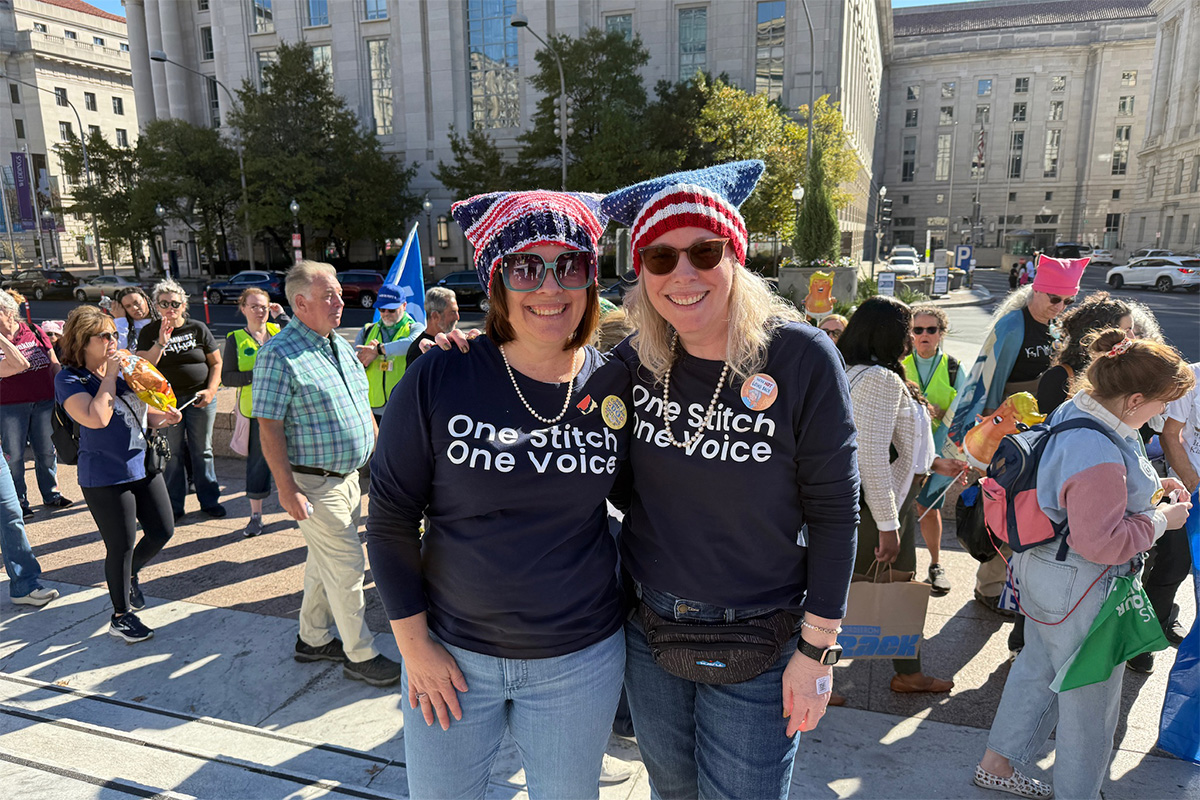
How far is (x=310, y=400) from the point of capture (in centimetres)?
350

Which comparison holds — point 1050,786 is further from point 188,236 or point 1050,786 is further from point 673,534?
point 188,236

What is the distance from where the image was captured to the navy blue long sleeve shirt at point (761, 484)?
1.71 meters

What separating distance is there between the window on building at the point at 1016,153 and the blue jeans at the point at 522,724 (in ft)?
282

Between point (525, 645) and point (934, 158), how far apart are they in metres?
85.5

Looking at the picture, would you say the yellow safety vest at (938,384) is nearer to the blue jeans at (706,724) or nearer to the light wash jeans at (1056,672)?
the light wash jeans at (1056,672)

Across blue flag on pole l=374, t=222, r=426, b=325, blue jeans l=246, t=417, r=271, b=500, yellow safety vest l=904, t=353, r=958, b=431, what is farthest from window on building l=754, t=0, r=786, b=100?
blue jeans l=246, t=417, r=271, b=500

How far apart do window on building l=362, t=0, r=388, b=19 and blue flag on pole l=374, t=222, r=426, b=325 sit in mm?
40911

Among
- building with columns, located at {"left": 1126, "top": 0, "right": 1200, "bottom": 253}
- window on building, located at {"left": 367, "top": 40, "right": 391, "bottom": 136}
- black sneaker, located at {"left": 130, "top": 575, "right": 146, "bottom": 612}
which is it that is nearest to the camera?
black sneaker, located at {"left": 130, "top": 575, "right": 146, "bottom": 612}

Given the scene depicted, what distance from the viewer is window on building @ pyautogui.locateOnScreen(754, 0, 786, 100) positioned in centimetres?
3488

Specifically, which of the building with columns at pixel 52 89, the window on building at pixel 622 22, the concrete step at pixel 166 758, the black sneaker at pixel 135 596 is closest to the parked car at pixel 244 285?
the window on building at pixel 622 22

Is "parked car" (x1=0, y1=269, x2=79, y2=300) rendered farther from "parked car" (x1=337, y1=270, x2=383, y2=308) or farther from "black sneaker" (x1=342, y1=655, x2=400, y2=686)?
"black sneaker" (x1=342, y1=655, x2=400, y2=686)

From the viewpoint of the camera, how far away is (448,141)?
40.2 meters

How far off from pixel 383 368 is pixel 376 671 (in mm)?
3017

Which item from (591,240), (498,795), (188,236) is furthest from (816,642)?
(188,236)
